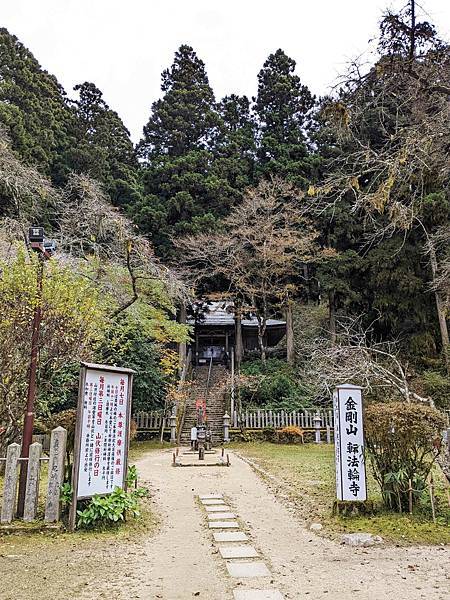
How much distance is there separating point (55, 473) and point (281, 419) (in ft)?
40.2

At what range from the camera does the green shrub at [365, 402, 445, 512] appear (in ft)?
17.9

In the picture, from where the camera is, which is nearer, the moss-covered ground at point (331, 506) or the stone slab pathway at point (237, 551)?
the stone slab pathway at point (237, 551)

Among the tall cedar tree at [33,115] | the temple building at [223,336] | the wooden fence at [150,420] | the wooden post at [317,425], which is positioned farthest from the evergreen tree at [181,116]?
the wooden post at [317,425]

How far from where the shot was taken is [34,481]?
212 inches

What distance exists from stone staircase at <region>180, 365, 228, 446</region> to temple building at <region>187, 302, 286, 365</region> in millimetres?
2546

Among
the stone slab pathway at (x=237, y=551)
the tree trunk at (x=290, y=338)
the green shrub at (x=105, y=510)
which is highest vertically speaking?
the tree trunk at (x=290, y=338)

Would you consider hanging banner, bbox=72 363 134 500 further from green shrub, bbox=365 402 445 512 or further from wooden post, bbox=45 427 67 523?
green shrub, bbox=365 402 445 512

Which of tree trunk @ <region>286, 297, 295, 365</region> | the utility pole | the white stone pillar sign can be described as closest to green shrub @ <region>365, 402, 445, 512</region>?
the white stone pillar sign

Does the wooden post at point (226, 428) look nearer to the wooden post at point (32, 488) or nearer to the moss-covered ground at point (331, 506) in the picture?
the moss-covered ground at point (331, 506)

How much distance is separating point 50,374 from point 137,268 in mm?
4464

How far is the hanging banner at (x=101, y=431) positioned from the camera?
5.47 m

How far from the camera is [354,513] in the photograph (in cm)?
584

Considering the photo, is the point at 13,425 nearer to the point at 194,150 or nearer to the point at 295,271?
the point at 295,271

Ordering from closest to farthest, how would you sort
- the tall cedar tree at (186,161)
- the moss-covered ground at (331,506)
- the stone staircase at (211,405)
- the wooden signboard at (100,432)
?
the moss-covered ground at (331,506), the wooden signboard at (100,432), the stone staircase at (211,405), the tall cedar tree at (186,161)
